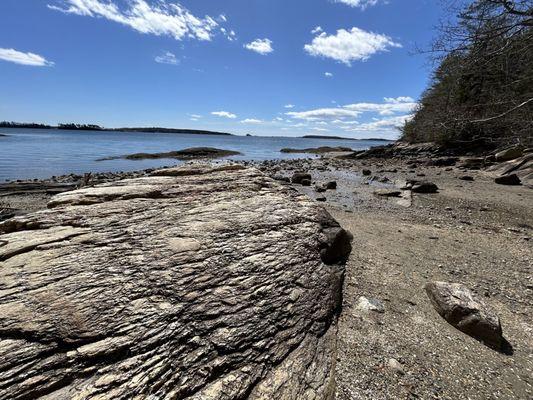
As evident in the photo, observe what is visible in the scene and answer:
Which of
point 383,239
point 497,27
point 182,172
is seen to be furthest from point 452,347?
point 497,27

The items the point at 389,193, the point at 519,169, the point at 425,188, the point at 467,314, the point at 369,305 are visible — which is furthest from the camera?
the point at 519,169

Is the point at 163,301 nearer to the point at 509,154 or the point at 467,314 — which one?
the point at 467,314

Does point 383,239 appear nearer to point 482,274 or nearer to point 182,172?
point 482,274

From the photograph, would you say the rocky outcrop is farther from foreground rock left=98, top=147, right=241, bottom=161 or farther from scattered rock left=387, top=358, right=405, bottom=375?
foreground rock left=98, top=147, right=241, bottom=161

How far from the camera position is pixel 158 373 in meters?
2.18

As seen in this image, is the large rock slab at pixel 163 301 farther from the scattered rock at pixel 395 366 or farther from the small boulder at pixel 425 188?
the small boulder at pixel 425 188

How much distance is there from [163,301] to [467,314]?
3452 millimetres

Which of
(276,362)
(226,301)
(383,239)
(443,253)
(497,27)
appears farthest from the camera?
(497,27)

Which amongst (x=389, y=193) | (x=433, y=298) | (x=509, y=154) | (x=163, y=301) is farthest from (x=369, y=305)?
(x=509, y=154)

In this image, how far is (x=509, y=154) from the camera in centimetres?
1733

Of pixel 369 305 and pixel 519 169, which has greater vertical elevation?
pixel 519 169

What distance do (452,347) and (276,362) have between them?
2051mm

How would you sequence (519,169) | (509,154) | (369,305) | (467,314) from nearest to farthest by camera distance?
(467,314) → (369,305) → (519,169) → (509,154)

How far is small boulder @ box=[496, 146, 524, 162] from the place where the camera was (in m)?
16.9
